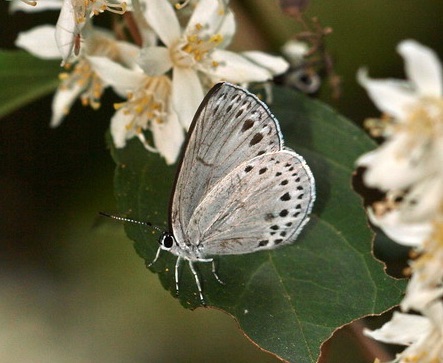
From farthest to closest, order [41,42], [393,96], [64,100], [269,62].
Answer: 1. [64,100]
2. [41,42]
3. [269,62]
4. [393,96]

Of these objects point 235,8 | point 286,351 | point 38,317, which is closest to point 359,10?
point 235,8

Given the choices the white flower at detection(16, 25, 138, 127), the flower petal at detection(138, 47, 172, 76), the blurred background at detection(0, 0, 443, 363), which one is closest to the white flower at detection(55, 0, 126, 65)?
the flower petal at detection(138, 47, 172, 76)

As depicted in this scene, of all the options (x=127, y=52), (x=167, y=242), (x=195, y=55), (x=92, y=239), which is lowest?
(x=92, y=239)

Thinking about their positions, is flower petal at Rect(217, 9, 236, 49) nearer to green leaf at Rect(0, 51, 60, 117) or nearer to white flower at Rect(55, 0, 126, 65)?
white flower at Rect(55, 0, 126, 65)

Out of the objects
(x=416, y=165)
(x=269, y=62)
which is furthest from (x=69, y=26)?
(x=416, y=165)

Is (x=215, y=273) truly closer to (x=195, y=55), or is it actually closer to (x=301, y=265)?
(x=301, y=265)

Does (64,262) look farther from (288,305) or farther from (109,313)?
(288,305)
